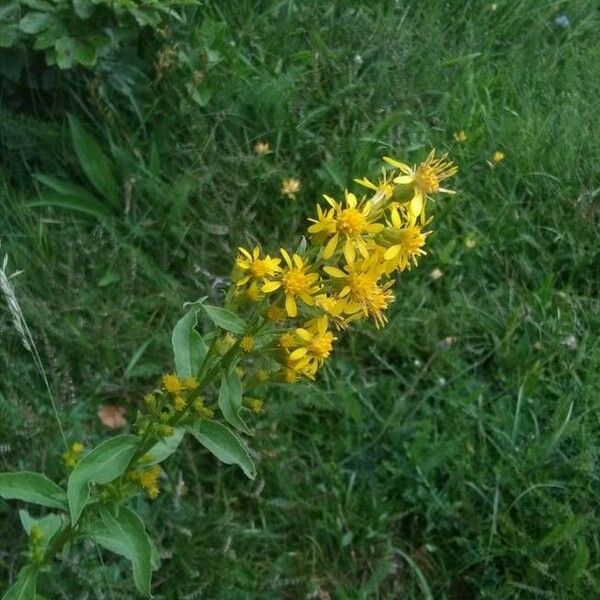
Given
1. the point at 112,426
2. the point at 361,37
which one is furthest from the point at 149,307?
the point at 361,37

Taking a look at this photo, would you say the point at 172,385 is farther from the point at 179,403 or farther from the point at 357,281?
the point at 357,281

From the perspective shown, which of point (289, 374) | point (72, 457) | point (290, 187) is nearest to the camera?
point (289, 374)

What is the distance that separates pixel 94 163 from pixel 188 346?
108 centimetres

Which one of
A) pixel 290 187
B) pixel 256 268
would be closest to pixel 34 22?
pixel 290 187

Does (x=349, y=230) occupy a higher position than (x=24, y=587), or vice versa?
(x=349, y=230)

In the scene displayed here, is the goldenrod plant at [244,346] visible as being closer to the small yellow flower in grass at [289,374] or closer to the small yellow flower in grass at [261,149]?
the small yellow flower in grass at [289,374]

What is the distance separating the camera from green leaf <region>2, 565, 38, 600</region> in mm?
1644

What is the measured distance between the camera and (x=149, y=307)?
94.9 inches

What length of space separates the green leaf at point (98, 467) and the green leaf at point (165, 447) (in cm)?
6

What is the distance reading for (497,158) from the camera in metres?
2.72

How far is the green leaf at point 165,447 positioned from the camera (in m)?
1.64

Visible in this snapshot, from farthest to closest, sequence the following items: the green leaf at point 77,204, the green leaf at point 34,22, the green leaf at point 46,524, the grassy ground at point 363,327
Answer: the green leaf at point 77,204, the green leaf at point 34,22, the grassy ground at point 363,327, the green leaf at point 46,524

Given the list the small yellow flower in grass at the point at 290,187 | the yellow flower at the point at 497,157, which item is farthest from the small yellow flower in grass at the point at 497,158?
the small yellow flower in grass at the point at 290,187

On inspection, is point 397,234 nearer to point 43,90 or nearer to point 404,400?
point 404,400
